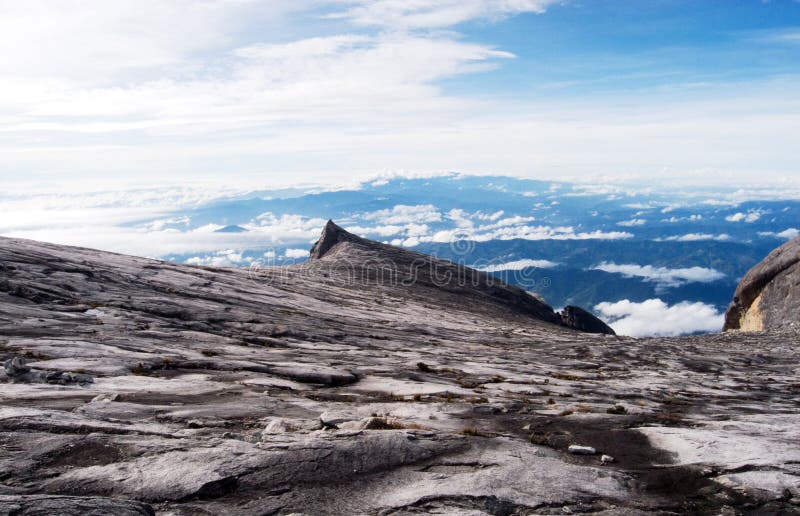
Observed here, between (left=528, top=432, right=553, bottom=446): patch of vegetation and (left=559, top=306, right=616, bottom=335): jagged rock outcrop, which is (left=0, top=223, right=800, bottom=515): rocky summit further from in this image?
(left=559, top=306, right=616, bottom=335): jagged rock outcrop

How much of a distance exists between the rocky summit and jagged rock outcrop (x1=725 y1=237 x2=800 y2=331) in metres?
25.5

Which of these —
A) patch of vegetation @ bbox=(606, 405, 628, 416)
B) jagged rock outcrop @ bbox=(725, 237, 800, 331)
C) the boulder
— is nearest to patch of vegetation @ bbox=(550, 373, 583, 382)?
patch of vegetation @ bbox=(606, 405, 628, 416)

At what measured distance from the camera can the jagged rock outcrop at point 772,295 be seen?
63.4 m

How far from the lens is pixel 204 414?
1620 cm

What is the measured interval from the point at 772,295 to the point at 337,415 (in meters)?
72.2

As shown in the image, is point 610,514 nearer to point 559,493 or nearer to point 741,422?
point 559,493

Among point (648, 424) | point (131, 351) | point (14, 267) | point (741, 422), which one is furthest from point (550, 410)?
point (14, 267)

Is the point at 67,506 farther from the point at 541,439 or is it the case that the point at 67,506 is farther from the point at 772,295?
the point at 772,295

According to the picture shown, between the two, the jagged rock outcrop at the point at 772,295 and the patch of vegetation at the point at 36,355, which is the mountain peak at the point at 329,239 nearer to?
the jagged rock outcrop at the point at 772,295

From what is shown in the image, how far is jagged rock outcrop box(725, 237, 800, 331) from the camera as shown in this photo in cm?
6341

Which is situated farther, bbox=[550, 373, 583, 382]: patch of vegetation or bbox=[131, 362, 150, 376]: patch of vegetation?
bbox=[550, 373, 583, 382]: patch of vegetation

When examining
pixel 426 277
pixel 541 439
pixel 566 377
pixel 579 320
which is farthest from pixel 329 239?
pixel 541 439

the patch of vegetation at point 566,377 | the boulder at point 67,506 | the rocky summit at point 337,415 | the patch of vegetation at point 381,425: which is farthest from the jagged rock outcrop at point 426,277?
the boulder at point 67,506

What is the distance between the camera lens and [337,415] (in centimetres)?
1738
